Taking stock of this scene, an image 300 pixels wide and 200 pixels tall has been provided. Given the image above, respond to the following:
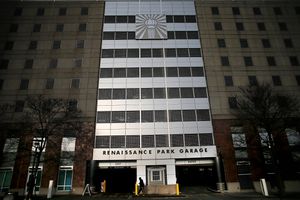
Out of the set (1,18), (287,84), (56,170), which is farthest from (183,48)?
(1,18)

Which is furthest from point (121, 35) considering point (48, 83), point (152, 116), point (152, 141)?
point (152, 141)

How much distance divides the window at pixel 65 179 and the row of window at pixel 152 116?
27.1 ft

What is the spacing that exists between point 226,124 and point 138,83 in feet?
50.9

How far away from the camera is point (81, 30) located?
40.6 metres

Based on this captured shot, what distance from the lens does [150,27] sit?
41.5 metres

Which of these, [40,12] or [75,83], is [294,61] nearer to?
[75,83]

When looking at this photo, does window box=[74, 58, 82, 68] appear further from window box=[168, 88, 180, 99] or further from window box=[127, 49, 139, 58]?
window box=[168, 88, 180, 99]

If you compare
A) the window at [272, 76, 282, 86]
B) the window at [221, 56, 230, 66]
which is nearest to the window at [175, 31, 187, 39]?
the window at [221, 56, 230, 66]

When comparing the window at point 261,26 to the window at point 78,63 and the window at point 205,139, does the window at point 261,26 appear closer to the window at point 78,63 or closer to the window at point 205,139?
the window at point 205,139

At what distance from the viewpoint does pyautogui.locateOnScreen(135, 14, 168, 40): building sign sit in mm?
40688

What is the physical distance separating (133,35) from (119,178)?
83.6 feet

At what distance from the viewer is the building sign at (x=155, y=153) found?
105 feet

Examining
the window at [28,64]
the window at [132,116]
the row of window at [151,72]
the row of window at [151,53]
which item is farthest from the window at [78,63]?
the window at [132,116]

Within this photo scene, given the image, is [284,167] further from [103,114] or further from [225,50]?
[103,114]
